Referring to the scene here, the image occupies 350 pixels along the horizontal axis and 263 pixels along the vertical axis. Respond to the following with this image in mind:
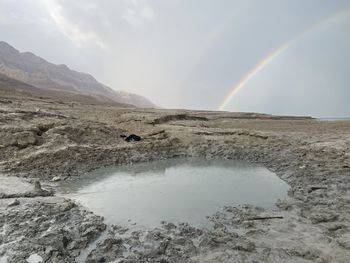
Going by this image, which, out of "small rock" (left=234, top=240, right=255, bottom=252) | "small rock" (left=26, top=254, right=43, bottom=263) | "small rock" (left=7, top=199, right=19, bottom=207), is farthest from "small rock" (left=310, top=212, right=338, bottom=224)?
"small rock" (left=7, top=199, right=19, bottom=207)

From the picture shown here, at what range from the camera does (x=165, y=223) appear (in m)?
11.0

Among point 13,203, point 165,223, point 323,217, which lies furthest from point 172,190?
point 13,203

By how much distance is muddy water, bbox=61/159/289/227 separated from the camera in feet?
39.6

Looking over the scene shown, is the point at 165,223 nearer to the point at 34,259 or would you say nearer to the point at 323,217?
the point at 34,259

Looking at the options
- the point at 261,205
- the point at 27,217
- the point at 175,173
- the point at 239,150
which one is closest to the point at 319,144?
the point at 239,150

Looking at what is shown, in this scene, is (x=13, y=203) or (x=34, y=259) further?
(x=13, y=203)

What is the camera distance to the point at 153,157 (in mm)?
22422

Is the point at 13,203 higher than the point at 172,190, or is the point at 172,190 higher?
the point at 13,203

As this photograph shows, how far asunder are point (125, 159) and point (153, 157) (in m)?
1.92

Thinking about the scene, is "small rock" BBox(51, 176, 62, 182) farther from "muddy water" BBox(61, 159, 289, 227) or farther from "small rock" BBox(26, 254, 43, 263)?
"small rock" BBox(26, 254, 43, 263)

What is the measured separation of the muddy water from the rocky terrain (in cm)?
71

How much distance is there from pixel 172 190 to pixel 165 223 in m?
4.45

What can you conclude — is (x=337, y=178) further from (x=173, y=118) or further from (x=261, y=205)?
(x=173, y=118)

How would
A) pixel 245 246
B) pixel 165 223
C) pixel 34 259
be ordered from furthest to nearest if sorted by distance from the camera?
pixel 165 223, pixel 245 246, pixel 34 259
